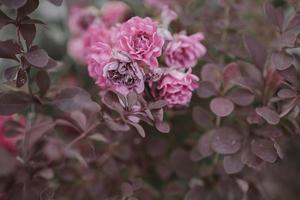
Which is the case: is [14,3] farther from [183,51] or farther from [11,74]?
[183,51]

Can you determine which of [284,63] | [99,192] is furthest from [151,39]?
[99,192]

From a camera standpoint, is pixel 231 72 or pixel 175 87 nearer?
pixel 175 87

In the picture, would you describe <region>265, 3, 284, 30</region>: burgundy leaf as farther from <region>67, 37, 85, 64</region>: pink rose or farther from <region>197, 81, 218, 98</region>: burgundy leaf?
<region>67, 37, 85, 64</region>: pink rose

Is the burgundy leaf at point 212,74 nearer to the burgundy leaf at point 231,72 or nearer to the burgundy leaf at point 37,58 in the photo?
the burgundy leaf at point 231,72

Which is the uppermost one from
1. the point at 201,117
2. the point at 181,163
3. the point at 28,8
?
the point at 28,8

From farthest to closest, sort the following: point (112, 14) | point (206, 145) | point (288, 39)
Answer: point (112, 14)
point (206, 145)
point (288, 39)

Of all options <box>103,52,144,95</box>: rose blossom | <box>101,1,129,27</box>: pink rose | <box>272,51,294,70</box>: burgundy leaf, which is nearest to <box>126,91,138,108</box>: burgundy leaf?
<box>103,52,144,95</box>: rose blossom

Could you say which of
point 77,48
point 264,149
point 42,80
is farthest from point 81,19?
point 264,149
